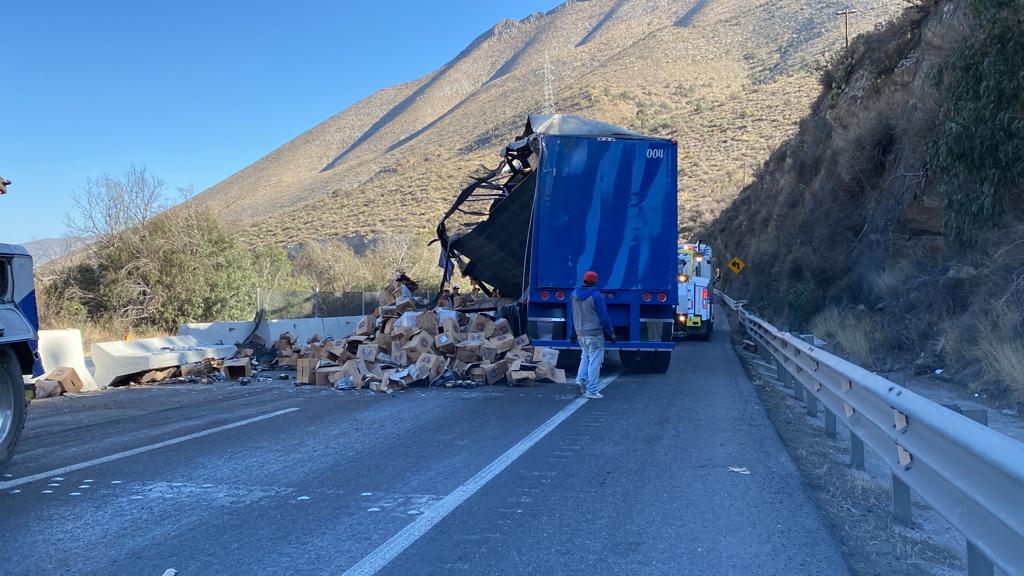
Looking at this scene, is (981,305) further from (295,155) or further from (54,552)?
(295,155)

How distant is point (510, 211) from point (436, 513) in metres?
10.2

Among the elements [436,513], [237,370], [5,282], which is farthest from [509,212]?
[436,513]

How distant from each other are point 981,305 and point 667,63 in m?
63.7

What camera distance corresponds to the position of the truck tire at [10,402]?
22.5ft

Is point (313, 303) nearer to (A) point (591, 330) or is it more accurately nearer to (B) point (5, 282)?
(A) point (591, 330)

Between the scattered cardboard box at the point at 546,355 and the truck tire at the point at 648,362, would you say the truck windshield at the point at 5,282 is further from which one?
the truck tire at the point at 648,362

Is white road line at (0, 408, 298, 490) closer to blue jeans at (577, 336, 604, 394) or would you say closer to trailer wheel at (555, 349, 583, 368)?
blue jeans at (577, 336, 604, 394)

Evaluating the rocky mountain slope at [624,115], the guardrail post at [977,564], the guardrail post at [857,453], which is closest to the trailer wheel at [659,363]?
the guardrail post at [857,453]

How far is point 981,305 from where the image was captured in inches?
491

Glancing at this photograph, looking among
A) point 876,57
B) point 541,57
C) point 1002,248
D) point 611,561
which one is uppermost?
point 541,57

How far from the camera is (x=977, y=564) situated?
4.01m

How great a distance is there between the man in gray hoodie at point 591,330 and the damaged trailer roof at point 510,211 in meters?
2.70

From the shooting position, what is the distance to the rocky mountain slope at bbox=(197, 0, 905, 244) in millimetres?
55844

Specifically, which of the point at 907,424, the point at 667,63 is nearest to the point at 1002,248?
the point at 907,424
